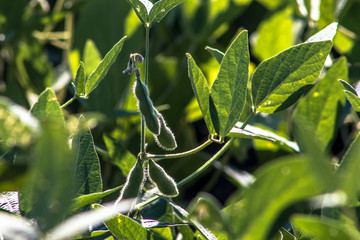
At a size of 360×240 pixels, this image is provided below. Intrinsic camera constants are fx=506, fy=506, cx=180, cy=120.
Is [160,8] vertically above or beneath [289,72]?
above

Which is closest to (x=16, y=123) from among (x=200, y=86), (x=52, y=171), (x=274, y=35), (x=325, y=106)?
(x=52, y=171)

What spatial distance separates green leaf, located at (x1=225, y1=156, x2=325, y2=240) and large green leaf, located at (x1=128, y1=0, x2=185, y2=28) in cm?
24

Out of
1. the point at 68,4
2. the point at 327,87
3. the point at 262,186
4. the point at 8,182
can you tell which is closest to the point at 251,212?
the point at 262,186

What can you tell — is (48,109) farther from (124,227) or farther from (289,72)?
(289,72)

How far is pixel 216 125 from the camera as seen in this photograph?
0.50 meters

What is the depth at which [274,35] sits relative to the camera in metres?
0.98

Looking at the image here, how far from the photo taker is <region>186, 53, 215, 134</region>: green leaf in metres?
0.48

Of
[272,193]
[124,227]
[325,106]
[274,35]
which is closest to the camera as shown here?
[272,193]

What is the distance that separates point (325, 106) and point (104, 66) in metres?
0.25

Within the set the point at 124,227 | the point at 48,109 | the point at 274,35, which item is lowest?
the point at 274,35

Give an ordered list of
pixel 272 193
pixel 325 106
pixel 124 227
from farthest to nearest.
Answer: pixel 325 106 < pixel 124 227 < pixel 272 193

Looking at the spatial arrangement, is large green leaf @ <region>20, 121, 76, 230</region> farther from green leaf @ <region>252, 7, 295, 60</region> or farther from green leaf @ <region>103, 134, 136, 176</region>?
green leaf @ <region>252, 7, 295, 60</region>

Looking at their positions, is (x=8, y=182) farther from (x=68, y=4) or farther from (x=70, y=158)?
(x=68, y=4)

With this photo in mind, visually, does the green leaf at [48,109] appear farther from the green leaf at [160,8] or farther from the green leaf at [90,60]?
the green leaf at [90,60]
